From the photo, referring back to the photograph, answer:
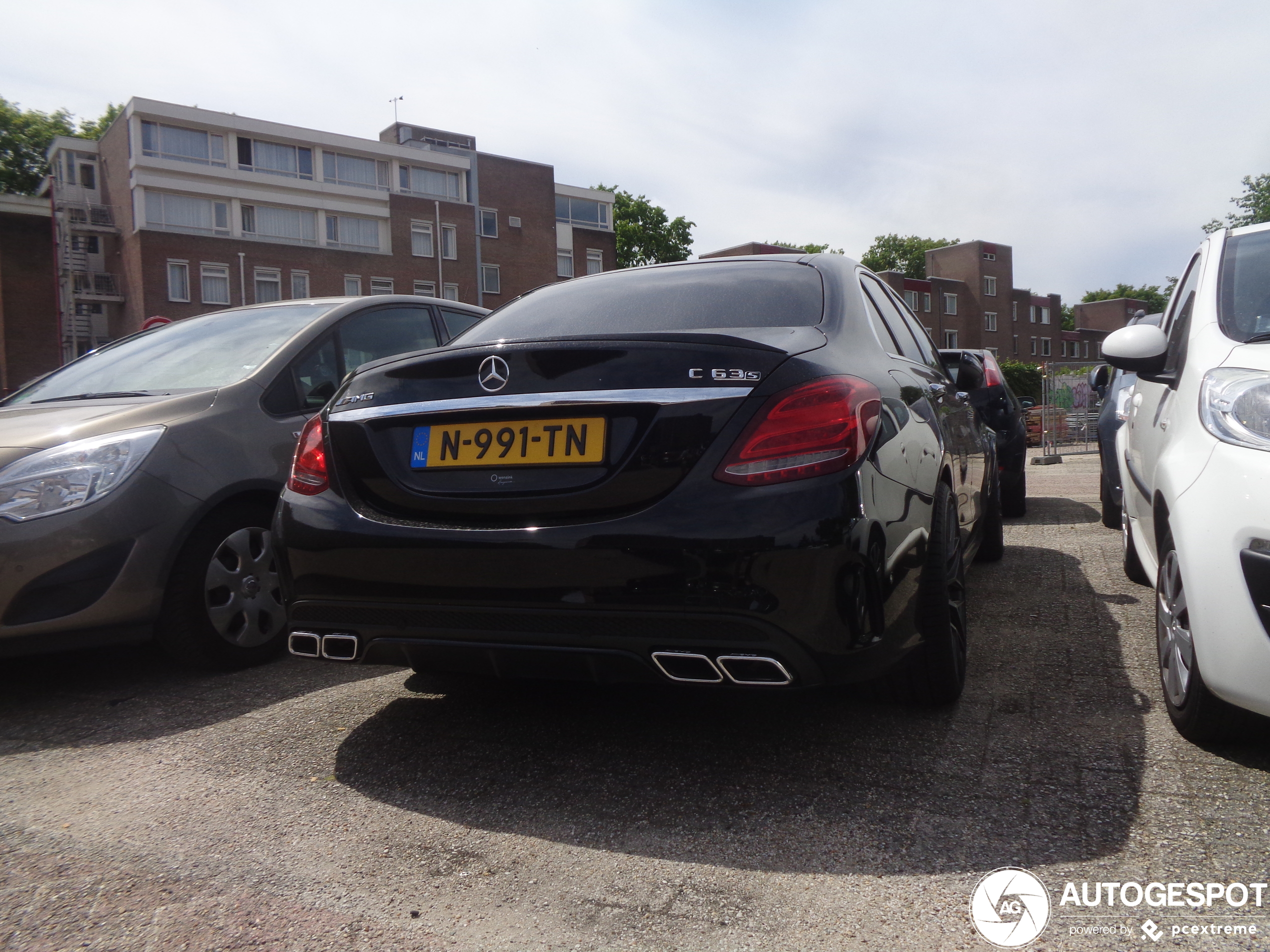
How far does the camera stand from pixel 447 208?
49.9 meters

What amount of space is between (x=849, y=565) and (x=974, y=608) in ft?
8.68

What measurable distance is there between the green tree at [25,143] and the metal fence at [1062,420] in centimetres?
5150

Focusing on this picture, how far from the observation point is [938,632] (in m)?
2.98

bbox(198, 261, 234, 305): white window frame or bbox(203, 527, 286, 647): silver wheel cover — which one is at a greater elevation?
bbox(198, 261, 234, 305): white window frame

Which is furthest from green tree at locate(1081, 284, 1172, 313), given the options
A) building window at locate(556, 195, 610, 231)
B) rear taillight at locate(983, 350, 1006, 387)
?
rear taillight at locate(983, 350, 1006, 387)

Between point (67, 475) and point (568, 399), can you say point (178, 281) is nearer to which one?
point (67, 475)

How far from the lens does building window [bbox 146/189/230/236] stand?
41312 mm

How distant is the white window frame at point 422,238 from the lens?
48.8 meters

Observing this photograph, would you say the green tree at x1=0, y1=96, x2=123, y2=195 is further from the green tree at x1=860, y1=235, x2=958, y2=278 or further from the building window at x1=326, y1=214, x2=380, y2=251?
the green tree at x1=860, y1=235, x2=958, y2=278

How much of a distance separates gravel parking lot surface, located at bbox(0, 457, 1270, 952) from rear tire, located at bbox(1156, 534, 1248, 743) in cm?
8

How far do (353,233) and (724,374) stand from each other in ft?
158

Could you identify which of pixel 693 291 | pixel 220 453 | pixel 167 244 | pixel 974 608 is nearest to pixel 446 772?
pixel 693 291

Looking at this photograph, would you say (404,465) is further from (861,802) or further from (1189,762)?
(1189,762)

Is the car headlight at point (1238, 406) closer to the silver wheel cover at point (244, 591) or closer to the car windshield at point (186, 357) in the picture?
the silver wheel cover at point (244, 591)
